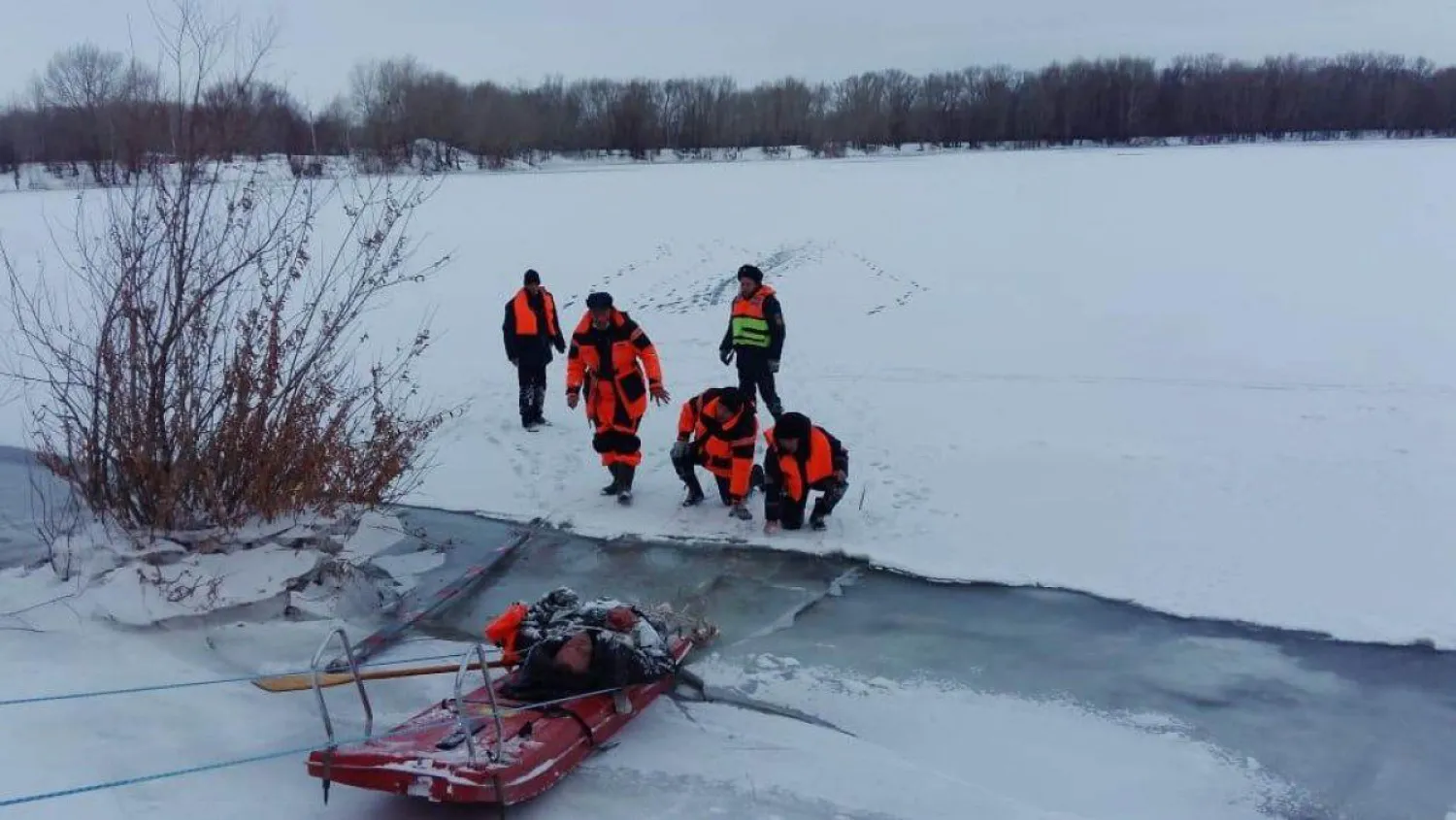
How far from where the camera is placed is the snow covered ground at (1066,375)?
6559 mm

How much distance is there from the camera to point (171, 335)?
18.6 feet

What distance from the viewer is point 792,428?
6.43 m

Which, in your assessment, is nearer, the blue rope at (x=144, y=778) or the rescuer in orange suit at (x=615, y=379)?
the blue rope at (x=144, y=778)

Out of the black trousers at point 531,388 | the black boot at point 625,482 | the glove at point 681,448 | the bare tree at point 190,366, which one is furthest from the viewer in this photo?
the black trousers at point 531,388

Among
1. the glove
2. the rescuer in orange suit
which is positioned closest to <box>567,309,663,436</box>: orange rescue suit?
the rescuer in orange suit

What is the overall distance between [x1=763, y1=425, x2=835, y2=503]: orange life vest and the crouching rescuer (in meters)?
0.29

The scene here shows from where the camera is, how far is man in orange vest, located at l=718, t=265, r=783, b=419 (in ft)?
26.5

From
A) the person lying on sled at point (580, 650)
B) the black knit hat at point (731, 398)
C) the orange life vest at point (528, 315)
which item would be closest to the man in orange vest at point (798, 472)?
the black knit hat at point (731, 398)

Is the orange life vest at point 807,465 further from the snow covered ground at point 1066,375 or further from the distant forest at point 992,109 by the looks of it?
the distant forest at point 992,109

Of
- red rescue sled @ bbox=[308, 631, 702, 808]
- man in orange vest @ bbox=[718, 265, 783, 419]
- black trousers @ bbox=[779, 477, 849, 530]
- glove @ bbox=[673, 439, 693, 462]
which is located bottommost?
red rescue sled @ bbox=[308, 631, 702, 808]

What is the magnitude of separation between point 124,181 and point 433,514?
2782 millimetres

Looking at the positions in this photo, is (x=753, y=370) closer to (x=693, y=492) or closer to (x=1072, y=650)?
(x=693, y=492)

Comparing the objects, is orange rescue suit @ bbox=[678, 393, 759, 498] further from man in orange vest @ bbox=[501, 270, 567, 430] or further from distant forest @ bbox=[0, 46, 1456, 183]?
distant forest @ bbox=[0, 46, 1456, 183]

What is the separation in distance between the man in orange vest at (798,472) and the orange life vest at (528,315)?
2.97m
